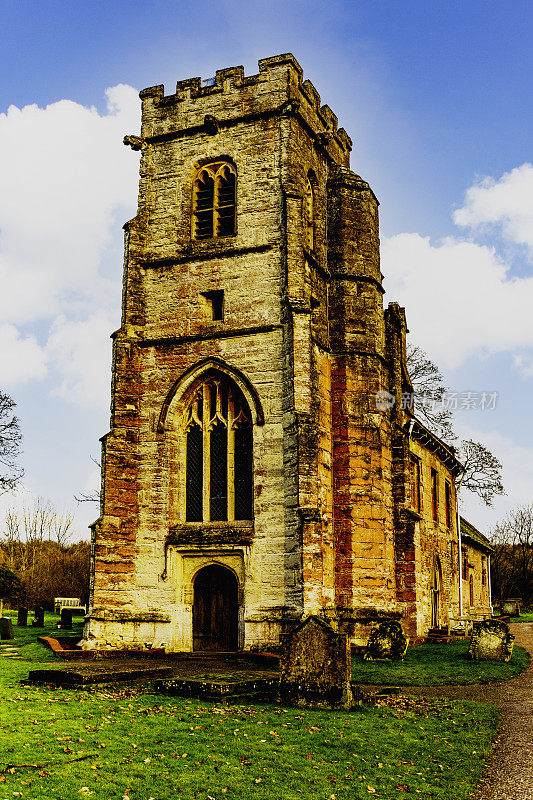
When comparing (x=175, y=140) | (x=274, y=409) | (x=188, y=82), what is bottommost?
(x=274, y=409)

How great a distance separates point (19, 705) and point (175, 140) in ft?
57.6

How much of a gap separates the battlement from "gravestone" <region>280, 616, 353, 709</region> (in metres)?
15.6

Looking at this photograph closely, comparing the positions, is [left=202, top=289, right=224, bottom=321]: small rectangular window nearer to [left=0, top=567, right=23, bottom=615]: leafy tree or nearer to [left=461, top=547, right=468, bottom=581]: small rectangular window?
[left=0, top=567, right=23, bottom=615]: leafy tree

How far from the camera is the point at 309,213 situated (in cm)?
2330

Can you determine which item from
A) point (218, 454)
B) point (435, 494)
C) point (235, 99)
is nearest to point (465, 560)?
point (435, 494)

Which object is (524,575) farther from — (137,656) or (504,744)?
(504,744)

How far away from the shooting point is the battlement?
22.5 m

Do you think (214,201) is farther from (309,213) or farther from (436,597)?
(436,597)

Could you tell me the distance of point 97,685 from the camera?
1280cm

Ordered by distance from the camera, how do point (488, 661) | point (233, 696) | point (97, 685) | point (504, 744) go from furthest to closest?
point (488, 661), point (97, 685), point (233, 696), point (504, 744)

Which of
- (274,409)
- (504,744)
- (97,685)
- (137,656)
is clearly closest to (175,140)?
(274,409)

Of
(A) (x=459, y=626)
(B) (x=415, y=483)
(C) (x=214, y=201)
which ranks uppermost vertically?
(C) (x=214, y=201)

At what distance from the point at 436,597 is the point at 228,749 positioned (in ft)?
68.3

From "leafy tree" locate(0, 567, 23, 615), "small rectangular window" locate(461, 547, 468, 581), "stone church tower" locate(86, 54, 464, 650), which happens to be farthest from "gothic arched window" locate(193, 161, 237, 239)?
"small rectangular window" locate(461, 547, 468, 581)
